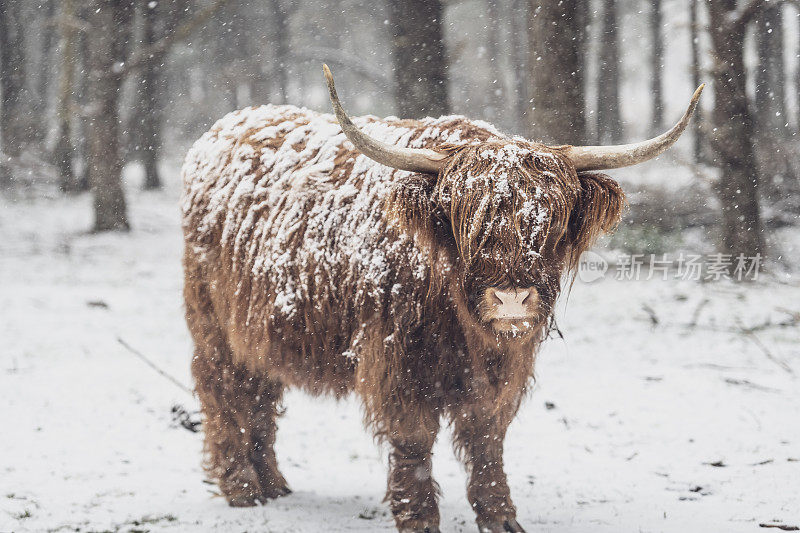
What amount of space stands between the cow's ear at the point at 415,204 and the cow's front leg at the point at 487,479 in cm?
116

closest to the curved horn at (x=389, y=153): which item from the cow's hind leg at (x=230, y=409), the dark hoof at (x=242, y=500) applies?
the cow's hind leg at (x=230, y=409)

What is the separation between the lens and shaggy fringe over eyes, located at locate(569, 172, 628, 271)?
3.20 m

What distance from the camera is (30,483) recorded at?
439 cm

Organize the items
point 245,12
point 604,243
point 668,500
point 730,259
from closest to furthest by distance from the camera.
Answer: point 668,500, point 730,259, point 604,243, point 245,12

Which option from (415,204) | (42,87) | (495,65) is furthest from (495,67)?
(415,204)

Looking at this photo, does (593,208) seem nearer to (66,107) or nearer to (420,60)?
(420,60)

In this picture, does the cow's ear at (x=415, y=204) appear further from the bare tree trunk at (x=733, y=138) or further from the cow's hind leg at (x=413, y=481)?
the bare tree trunk at (x=733, y=138)

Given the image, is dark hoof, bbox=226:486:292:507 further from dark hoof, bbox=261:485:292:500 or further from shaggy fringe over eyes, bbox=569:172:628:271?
shaggy fringe over eyes, bbox=569:172:628:271

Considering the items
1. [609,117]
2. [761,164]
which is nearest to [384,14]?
[609,117]

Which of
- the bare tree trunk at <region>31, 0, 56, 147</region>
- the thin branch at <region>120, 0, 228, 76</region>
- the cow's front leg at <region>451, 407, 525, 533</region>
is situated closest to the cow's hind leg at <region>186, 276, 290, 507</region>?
the cow's front leg at <region>451, 407, 525, 533</region>

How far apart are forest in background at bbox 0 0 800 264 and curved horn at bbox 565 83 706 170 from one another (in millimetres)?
4550

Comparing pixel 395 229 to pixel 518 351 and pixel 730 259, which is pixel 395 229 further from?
pixel 730 259

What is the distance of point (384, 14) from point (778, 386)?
67.8 feet

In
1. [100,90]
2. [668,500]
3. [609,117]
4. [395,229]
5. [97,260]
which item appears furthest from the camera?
[609,117]
